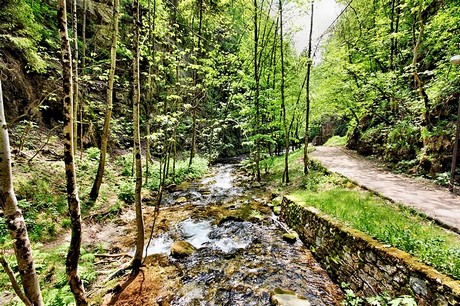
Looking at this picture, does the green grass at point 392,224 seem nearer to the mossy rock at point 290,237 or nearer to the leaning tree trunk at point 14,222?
the mossy rock at point 290,237

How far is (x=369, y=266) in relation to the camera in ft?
13.5

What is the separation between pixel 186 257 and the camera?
5953mm

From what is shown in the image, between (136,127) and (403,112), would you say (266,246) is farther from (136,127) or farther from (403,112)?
(403,112)

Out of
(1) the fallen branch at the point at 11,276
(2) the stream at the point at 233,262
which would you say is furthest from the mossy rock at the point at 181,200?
(1) the fallen branch at the point at 11,276

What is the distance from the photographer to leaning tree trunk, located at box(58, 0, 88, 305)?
3.19 meters

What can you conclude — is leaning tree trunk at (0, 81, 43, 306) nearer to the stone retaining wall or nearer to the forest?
the forest

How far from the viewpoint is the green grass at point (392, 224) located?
3346 millimetres

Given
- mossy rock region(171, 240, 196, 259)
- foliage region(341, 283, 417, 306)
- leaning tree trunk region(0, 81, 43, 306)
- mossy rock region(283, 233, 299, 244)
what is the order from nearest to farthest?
leaning tree trunk region(0, 81, 43, 306) < foliage region(341, 283, 417, 306) < mossy rock region(171, 240, 196, 259) < mossy rock region(283, 233, 299, 244)

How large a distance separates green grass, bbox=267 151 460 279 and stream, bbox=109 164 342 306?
1.36 metres

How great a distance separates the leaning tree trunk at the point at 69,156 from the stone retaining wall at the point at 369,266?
460 centimetres

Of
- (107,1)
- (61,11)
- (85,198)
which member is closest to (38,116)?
(85,198)

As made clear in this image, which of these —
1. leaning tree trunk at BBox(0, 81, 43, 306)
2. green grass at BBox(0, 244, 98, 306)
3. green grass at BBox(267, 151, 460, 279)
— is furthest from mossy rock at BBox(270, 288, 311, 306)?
leaning tree trunk at BBox(0, 81, 43, 306)

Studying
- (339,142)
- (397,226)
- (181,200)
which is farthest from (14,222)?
(339,142)

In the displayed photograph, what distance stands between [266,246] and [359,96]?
34.4 ft
